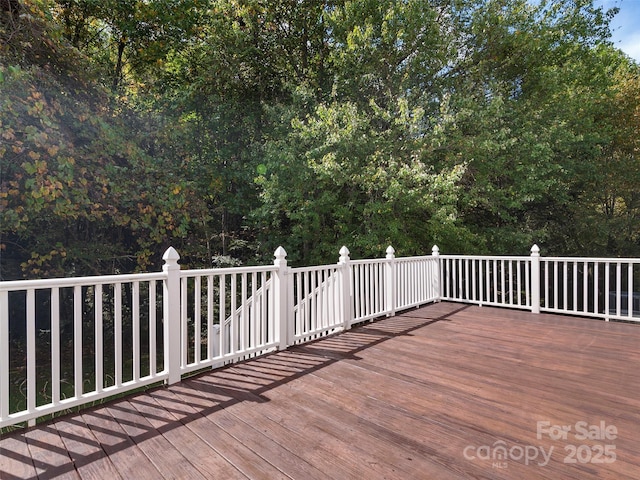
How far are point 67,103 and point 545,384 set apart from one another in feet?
23.3

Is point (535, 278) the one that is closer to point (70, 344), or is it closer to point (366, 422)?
point (366, 422)

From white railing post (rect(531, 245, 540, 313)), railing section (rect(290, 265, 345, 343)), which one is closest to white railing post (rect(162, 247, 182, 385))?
railing section (rect(290, 265, 345, 343))

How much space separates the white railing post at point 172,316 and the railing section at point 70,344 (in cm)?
6

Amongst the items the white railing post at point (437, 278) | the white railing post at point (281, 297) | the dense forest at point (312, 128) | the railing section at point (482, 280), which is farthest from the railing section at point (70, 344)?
the railing section at point (482, 280)

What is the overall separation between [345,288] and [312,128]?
411cm

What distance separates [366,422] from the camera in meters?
2.08

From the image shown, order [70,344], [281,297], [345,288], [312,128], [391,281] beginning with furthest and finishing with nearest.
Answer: [70,344] → [312,128] → [391,281] → [345,288] → [281,297]

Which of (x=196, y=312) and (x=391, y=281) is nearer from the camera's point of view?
(x=196, y=312)

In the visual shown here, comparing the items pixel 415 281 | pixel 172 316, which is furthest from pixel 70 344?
pixel 415 281

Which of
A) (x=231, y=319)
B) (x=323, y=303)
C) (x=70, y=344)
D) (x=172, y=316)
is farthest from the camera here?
(x=70, y=344)

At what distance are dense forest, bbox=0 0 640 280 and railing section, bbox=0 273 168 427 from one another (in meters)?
1.33

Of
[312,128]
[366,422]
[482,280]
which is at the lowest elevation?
[366,422]

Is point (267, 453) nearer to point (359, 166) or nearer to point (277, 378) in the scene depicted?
point (277, 378)

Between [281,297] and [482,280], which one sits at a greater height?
[281,297]
